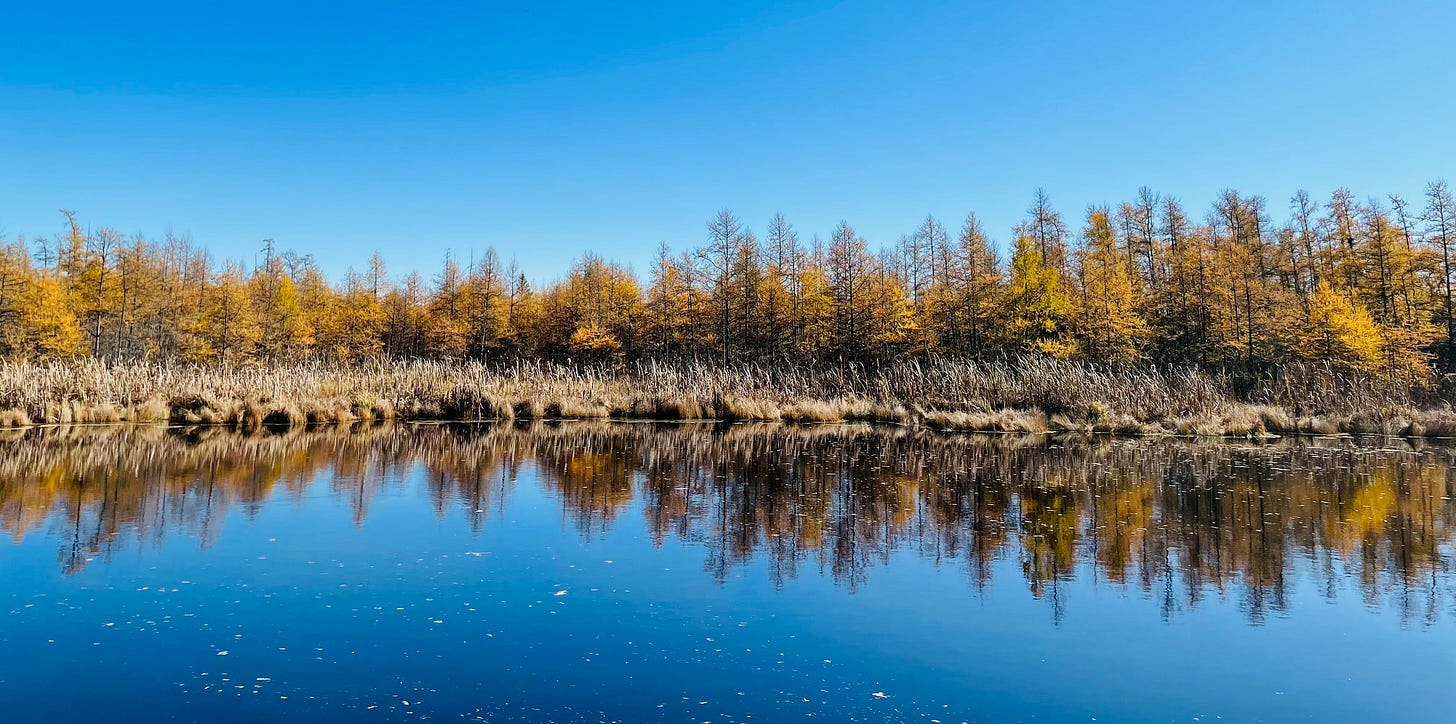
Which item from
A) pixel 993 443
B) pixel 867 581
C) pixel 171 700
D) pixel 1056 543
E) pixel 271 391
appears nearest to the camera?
pixel 171 700

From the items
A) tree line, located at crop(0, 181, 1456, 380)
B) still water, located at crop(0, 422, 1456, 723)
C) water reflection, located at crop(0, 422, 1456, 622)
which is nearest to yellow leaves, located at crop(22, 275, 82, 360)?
tree line, located at crop(0, 181, 1456, 380)

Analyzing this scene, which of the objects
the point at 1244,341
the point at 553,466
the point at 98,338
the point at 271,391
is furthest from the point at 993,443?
the point at 98,338

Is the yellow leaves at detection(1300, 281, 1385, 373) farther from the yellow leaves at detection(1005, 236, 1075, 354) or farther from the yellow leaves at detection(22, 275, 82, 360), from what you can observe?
the yellow leaves at detection(22, 275, 82, 360)

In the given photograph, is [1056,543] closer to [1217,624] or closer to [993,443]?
[1217,624]

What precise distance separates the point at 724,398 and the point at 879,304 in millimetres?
12540

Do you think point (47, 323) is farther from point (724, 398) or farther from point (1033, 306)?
point (1033, 306)

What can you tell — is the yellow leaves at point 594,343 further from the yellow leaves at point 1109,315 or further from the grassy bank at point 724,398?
the yellow leaves at point 1109,315

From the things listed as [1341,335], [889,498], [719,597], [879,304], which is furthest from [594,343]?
[719,597]

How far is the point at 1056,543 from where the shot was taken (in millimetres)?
6453

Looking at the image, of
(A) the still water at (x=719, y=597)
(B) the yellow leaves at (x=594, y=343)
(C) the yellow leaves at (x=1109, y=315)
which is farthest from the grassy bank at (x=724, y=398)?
(B) the yellow leaves at (x=594, y=343)

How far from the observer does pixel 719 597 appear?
498 cm

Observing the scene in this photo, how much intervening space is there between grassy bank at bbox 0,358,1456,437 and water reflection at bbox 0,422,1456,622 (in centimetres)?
253

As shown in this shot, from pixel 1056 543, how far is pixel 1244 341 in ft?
95.4

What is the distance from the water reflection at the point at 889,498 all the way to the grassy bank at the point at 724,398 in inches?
99.7
